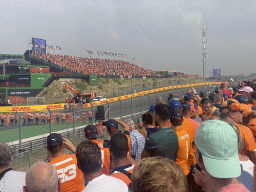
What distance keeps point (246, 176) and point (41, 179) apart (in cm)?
169

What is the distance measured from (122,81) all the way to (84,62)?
53.4 feet

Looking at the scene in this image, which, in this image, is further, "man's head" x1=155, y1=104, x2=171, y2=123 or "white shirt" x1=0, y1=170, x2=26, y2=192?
"man's head" x1=155, y1=104, x2=171, y2=123

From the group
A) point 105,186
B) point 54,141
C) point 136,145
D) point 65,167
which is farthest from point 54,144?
point 105,186

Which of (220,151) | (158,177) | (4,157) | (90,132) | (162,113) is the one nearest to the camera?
(158,177)

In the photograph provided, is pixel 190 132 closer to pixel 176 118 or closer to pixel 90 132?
pixel 176 118

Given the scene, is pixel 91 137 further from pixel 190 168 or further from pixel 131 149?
A: pixel 190 168

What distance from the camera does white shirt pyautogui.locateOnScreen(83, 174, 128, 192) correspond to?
6.29ft

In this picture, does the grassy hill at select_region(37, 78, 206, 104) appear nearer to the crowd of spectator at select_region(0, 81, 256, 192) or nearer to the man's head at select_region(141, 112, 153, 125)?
the man's head at select_region(141, 112, 153, 125)

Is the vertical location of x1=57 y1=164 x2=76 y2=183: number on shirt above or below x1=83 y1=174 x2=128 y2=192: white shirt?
below

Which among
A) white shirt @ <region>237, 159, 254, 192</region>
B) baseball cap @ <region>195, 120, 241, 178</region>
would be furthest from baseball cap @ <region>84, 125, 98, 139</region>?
baseball cap @ <region>195, 120, 241, 178</region>

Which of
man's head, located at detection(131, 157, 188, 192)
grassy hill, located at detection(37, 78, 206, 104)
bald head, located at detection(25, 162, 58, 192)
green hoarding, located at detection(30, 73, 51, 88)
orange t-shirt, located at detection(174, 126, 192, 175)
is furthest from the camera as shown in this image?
green hoarding, located at detection(30, 73, 51, 88)

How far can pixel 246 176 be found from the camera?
2.03 m

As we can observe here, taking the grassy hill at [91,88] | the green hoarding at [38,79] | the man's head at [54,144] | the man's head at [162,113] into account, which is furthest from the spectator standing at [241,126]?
the green hoarding at [38,79]

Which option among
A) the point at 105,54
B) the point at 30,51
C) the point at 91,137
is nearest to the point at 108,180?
the point at 91,137
